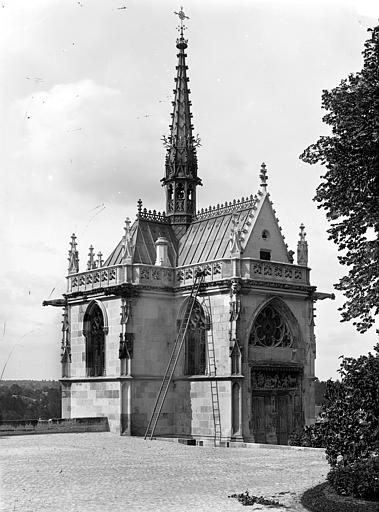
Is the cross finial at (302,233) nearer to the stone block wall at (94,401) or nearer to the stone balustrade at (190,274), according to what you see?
the stone balustrade at (190,274)

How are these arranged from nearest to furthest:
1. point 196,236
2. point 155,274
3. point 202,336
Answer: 1. point 202,336
2. point 155,274
3. point 196,236

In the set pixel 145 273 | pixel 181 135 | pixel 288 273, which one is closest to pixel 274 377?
pixel 288 273

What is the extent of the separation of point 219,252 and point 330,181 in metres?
20.8

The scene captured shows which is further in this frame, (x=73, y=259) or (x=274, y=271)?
(x=73, y=259)

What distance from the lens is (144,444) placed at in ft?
108

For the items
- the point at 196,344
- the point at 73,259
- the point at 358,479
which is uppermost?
the point at 73,259

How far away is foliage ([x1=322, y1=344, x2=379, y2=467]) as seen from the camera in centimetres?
1725

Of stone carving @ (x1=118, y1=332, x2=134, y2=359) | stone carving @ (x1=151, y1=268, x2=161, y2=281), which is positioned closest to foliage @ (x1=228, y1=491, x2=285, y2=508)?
stone carving @ (x1=118, y1=332, x2=134, y2=359)

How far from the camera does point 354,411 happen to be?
1745 centimetres

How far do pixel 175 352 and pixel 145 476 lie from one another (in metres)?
18.1

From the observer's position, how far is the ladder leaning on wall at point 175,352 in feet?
125

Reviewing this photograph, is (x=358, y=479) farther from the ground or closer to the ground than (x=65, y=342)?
closer to the ground

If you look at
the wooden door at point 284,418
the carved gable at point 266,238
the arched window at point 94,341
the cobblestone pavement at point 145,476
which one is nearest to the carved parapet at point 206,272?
the carved gable at point 266,238

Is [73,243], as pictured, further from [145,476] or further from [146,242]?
[145,476]
